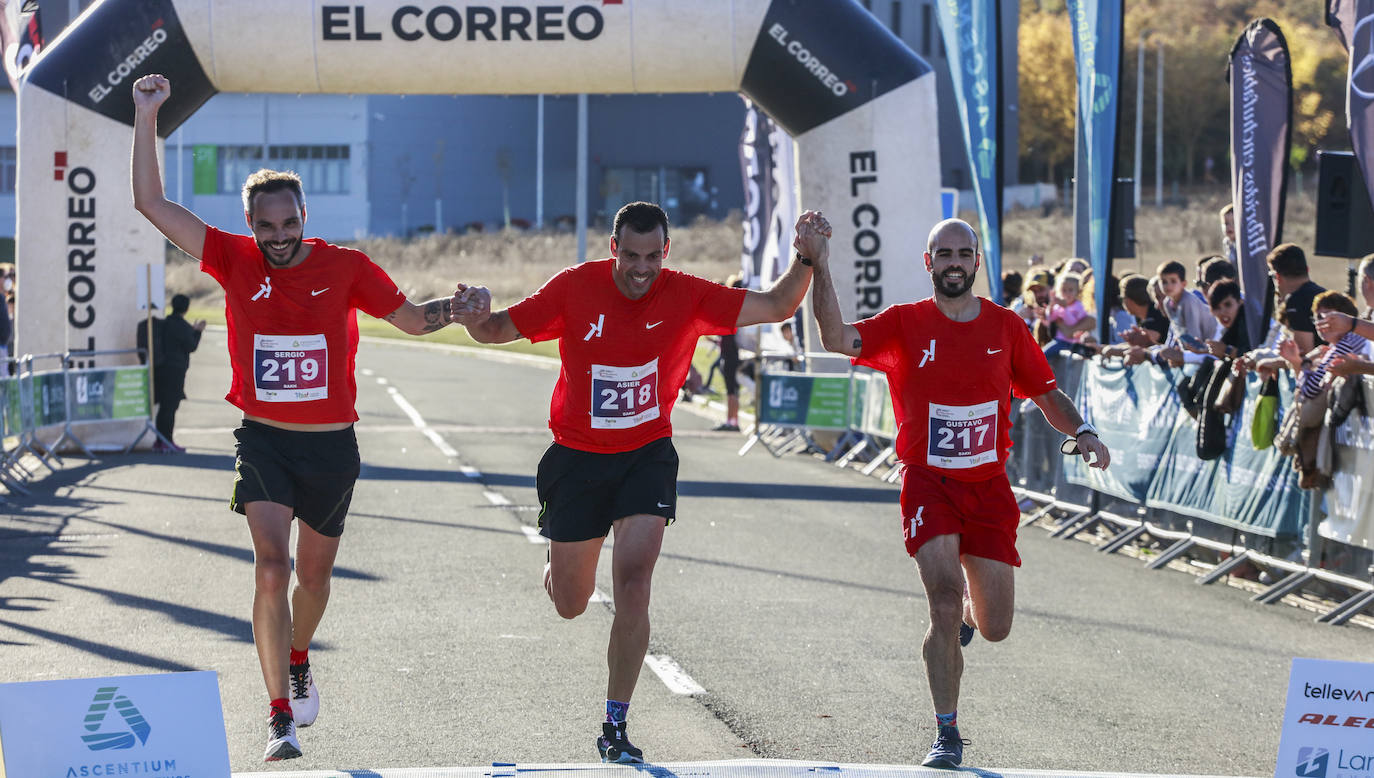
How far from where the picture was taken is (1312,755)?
5125mm

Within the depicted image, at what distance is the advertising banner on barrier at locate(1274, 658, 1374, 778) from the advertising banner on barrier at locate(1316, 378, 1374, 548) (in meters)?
5.08

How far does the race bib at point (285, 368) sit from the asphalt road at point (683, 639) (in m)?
1.35

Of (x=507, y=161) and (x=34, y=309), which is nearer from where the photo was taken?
(x=34, y=309)

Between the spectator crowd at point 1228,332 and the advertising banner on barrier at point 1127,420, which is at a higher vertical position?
the spectator crowd at point 1228,332

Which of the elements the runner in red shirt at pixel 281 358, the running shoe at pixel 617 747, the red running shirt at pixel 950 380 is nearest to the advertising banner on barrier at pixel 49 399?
the runner in red shirt at pixel 281 358

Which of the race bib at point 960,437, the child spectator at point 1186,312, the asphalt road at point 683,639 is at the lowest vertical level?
the asphalt road at point 683,639

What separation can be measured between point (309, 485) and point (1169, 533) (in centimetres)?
790

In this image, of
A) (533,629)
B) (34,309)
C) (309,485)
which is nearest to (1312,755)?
(309,485)

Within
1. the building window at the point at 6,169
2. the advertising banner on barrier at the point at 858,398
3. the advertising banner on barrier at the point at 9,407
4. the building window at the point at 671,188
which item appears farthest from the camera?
the building window at the point at 671,188

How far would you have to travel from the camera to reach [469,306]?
254 inches

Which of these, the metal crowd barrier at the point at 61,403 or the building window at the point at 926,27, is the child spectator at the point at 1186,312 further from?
the building window at the point at 926,27

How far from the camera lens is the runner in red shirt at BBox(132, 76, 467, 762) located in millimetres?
6262

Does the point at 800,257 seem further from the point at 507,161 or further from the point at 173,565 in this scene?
the point at 507,161

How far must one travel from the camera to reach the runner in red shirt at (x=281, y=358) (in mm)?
6262
